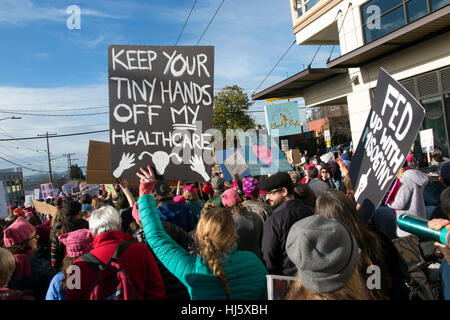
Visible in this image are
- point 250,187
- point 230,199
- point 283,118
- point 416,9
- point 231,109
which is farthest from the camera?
point 231,109

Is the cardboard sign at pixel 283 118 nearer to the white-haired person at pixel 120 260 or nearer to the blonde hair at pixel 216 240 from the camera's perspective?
the white-haired person at pixel 120 260

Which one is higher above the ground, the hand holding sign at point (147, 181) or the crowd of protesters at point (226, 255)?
the hand holding sign at point (147, 181)

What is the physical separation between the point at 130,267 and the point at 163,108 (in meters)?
1.42

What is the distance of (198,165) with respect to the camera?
3.00m

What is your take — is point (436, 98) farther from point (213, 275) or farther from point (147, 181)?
point (213, 275)

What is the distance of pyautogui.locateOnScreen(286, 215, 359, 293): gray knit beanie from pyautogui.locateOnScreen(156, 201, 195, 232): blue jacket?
113 inches

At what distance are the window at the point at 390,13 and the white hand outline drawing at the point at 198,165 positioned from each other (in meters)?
10.7

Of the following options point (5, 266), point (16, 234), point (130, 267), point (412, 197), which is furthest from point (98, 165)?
point (412, 197)

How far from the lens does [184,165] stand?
301cm

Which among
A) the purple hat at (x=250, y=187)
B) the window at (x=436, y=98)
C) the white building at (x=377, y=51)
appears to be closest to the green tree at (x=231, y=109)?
the white building at (x=377, y=51)

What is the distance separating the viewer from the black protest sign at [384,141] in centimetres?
197

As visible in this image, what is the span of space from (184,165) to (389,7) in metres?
12.0
